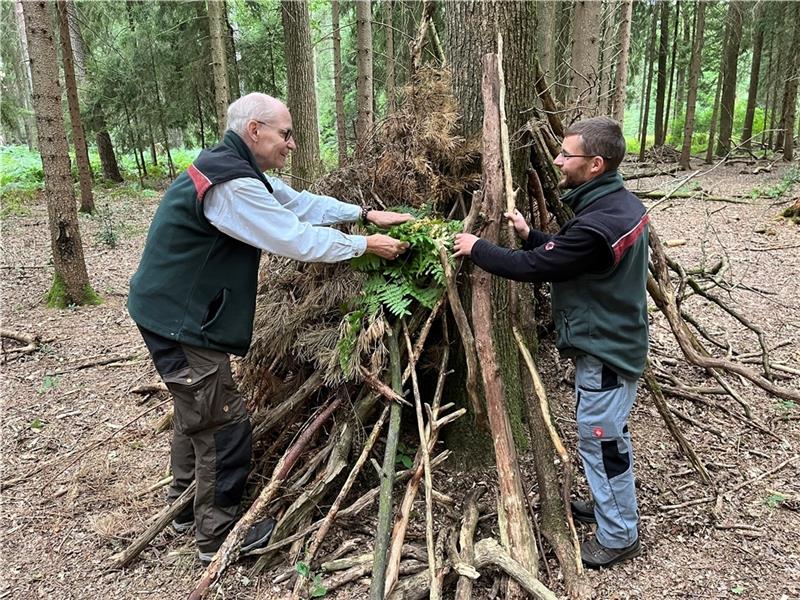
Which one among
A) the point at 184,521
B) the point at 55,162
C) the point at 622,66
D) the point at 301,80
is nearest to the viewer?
the point at 184,521

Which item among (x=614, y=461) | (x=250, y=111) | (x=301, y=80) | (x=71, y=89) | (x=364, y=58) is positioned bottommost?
(x=614, y=461)

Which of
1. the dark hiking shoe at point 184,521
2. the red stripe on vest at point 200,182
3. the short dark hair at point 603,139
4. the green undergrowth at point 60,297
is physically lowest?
the dark hiking shoe at point 184,521

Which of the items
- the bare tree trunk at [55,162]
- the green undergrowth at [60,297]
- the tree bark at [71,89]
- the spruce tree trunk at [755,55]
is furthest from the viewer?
the spruce tree trunk at [755,55]

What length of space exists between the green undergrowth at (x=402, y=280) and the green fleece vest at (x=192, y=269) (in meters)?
0.67

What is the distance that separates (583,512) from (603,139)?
6.52 feet

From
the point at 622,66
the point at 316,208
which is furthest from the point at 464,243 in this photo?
the point at 622,66

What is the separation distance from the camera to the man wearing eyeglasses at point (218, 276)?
8.70 ft

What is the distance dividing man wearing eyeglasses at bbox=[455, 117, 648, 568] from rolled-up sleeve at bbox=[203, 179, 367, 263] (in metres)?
0.79

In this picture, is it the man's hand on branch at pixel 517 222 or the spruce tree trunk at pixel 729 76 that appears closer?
the man's hand on branch at pixel 517 222

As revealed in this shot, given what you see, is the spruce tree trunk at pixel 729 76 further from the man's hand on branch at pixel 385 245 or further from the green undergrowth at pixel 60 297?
the green undergrowth at pixel 60 297

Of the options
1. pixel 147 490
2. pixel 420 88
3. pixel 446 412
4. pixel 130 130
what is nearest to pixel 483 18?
pixel 420 88

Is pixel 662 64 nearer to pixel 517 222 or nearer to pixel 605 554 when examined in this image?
pixel 517 222

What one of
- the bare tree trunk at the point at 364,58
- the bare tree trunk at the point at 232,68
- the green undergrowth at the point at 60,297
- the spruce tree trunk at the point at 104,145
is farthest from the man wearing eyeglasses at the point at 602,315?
the spruce tree trunk at the point at 104,145

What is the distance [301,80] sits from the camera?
32.0 ft
